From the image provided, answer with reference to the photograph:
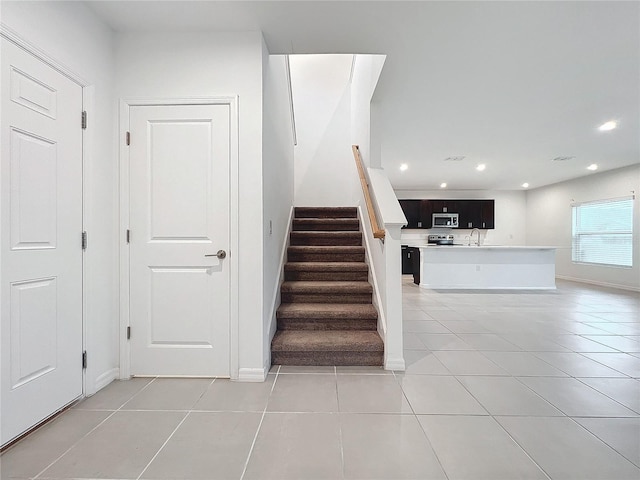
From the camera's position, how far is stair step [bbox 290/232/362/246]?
3.86m

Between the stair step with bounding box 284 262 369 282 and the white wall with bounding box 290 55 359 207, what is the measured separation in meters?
2.35

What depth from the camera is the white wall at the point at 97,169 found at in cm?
184

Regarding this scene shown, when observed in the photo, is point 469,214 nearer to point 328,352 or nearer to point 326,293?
point 326,293

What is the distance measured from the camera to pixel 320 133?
550cm

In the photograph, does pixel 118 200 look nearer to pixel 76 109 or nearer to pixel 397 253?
pixel 76 109

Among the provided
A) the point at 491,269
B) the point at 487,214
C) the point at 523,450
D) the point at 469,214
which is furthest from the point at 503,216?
the point at 523,450

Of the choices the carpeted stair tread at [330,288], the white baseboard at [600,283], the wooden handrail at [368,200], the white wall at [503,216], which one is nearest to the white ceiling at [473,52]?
the wooden handrail at [368,200]

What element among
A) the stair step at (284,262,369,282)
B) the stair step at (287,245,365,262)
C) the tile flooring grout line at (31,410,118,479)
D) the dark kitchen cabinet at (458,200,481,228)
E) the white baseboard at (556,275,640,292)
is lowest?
the tile flooring grout line at (31,410,118,479)

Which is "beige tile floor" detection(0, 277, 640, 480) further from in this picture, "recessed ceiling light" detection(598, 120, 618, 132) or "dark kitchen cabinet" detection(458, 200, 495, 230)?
"dark kitchen cabinet" detection(458, 200, 495, 230)

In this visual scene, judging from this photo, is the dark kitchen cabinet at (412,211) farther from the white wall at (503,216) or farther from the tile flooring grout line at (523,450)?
the tile flooring grout line at (523,450)

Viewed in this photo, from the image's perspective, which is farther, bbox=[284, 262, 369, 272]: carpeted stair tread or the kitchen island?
the kitchen island

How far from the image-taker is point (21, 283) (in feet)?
5.16

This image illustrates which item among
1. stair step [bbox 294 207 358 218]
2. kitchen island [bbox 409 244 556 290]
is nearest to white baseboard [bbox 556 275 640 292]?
kitchen island [bbox 409 244 556 290]

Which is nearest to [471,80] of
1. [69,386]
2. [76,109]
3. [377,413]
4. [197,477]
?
[377,413]
